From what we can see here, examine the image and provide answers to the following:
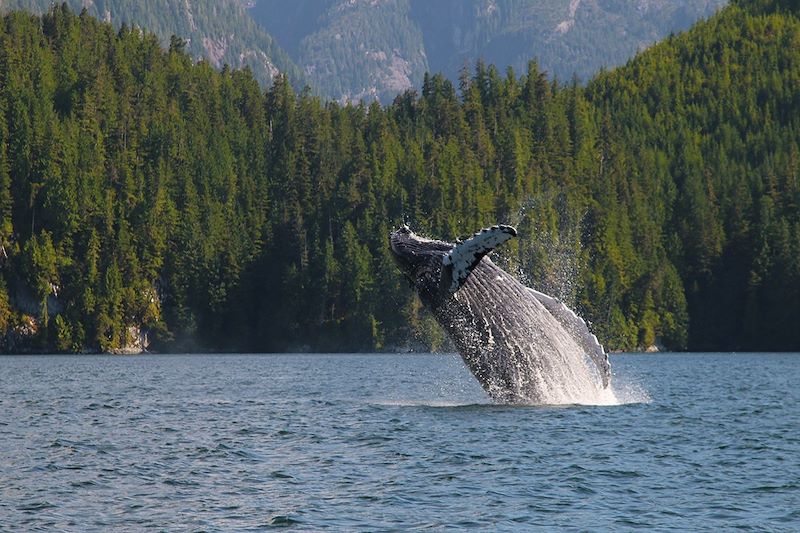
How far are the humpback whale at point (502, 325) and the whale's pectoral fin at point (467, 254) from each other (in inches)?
40.4

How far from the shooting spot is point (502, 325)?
30.4 meters

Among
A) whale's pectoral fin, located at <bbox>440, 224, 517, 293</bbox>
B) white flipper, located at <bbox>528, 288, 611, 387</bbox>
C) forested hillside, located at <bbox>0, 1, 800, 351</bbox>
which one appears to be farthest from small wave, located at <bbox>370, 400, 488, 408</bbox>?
forested hillside, located at <bbox>0, 1, 800, 351</bbox>

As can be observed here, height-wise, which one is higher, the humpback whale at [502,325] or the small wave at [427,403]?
the humpback whale at [502,325]

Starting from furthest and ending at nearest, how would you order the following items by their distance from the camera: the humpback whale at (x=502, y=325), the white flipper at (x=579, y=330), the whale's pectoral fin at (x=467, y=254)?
the white flipper at (x=579, y=330)
the humpback whale at (x=502, y=325)
the whale's pectoral fin at (x=467, y=254)

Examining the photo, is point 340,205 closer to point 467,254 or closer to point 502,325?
point 502,325

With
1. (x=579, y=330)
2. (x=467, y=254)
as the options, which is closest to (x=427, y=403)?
(x=579, y=330)

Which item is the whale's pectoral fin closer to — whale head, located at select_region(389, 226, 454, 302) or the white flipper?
whale head, located at select_region(389, 226, 454, 302)

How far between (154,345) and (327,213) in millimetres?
28629

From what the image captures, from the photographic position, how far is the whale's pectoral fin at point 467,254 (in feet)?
82.4

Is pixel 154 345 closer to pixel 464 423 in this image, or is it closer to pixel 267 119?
pixel 267 119

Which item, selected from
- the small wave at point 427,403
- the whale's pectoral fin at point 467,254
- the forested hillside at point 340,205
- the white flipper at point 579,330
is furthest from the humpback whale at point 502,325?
the forested hillside at point 340,205

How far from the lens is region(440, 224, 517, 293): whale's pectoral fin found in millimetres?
25109

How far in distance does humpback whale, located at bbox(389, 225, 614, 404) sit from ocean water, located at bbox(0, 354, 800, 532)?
1122mm

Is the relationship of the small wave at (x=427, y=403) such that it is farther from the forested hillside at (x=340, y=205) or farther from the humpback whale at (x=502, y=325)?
the forested hillside at (x=340, y=205)
